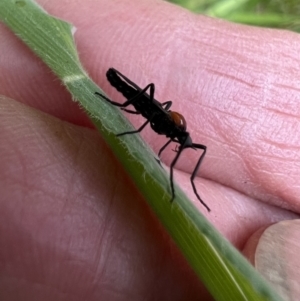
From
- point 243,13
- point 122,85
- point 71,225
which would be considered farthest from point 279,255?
point 243,13

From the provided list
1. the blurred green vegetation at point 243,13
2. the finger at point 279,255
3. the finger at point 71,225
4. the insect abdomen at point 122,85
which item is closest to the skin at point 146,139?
the finger at point 71,225

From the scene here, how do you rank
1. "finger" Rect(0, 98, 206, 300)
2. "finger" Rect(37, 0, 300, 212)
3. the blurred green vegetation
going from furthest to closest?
the blurred green vegetation → "finger" Rect(37, 0, 300, 212) → "finger" Rect(0, 98, 206, 300)

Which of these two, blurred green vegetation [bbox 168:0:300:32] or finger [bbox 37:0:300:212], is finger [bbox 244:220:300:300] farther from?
blurred green vegetation [bbox 168:0:300:32]

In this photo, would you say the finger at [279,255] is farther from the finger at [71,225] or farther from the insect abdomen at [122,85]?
the insect abdomen at [122,85]

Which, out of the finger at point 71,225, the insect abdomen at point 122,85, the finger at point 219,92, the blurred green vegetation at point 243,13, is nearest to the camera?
the finger at point 71,225

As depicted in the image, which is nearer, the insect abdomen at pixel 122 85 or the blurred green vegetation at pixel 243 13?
the insect abdomen at pixel 122 85

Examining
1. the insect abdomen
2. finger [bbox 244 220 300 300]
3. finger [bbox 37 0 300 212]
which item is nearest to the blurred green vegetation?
finger [bbox 37 0 300 212]

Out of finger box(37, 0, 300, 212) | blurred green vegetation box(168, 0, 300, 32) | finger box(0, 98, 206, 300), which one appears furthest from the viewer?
blurred green vegetation box(168, 0, 300, 32)

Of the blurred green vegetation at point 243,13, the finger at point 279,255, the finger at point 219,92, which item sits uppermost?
the blurred green vegetation at point 243,13

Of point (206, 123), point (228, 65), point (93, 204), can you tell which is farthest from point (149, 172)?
point (228, 65)
